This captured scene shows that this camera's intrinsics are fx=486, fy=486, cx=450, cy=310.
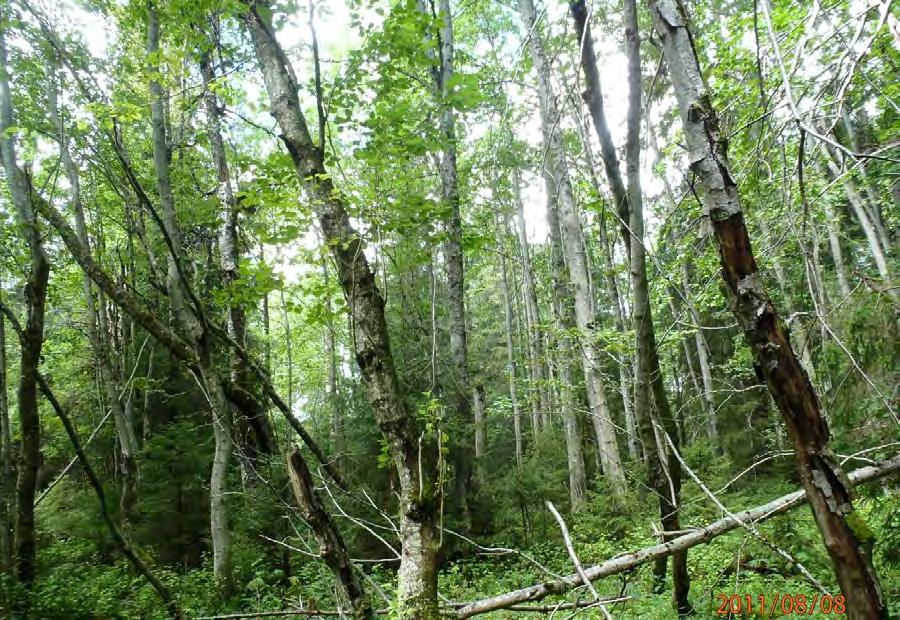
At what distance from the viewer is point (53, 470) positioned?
11.9 metres

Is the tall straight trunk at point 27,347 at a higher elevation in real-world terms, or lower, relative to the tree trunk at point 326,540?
higher

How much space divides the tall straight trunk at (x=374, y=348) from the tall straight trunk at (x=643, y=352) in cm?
118

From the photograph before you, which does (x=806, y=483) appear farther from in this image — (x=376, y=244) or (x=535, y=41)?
(x=535, y=41)

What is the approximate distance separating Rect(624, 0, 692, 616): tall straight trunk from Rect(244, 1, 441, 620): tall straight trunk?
1.18 m

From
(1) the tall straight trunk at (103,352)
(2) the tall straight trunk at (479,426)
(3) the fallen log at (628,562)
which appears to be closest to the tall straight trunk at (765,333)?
(3) the fallen log at (628,562)

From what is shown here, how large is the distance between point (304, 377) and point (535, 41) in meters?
17.8

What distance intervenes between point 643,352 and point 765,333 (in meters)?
1.34

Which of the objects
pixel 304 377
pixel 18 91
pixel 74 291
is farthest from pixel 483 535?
pixel 304 377

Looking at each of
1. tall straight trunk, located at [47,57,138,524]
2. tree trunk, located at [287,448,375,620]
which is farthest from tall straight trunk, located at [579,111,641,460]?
tall straight trunk, located at [47,57,138,524]

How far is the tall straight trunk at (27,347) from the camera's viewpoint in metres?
4.66
